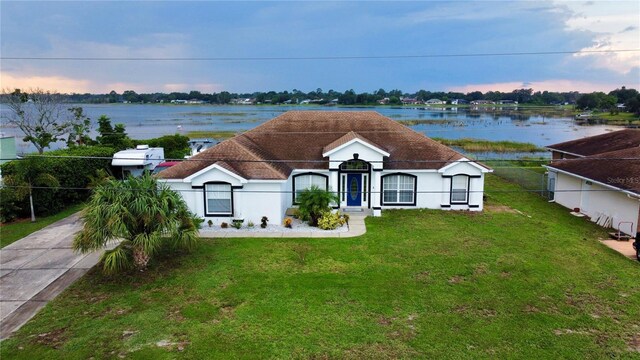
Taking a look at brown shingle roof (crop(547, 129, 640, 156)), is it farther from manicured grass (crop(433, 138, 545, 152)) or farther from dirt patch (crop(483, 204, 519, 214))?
manicured grass (crop(433, 138, 545, 152))

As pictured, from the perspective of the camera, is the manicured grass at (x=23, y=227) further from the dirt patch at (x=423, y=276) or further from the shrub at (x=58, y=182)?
the dirt patch at (x=423, y=276)

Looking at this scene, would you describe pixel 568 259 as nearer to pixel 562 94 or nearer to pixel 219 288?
pixel 219 288

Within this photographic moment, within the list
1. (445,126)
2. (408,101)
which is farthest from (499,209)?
(408,101)

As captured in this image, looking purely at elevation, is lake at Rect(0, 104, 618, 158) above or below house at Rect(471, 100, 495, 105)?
below

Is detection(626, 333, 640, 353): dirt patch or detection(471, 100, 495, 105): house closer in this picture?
detection(626, 333, 640, 353): dirt patch

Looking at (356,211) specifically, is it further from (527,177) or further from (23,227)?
(23,227)

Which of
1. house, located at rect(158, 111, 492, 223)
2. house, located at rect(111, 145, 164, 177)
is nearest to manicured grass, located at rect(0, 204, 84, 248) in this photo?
house, located at rect(111, 145, 164, 177)

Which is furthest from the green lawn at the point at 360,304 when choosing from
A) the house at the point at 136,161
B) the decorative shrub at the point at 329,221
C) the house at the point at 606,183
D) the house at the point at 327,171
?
the house at the point at 136,161
